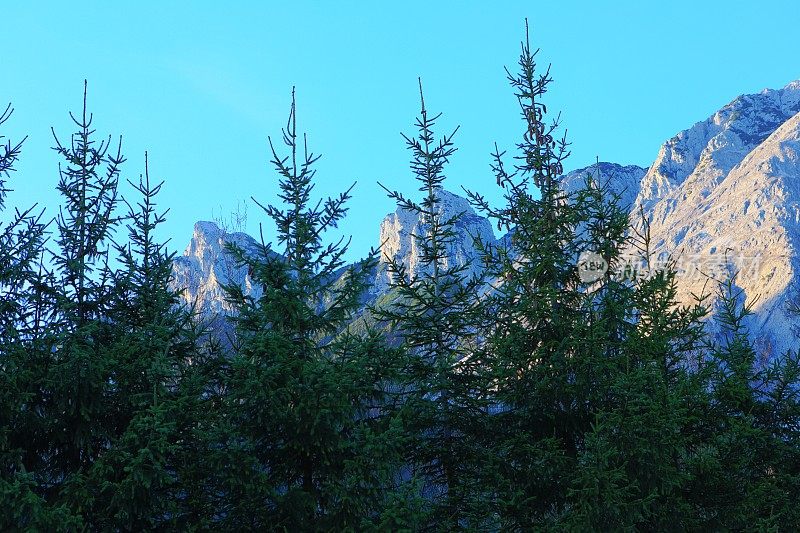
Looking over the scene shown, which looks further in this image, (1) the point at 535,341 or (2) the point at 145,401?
(1) the point at 535,341

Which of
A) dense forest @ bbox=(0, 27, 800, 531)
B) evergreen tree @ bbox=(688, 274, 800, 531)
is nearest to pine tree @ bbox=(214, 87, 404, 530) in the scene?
dense forest @ bbox=(0, 27, 800, 531)

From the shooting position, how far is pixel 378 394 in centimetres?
1239

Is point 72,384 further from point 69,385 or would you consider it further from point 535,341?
point 535,341

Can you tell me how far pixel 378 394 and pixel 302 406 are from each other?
1.56m

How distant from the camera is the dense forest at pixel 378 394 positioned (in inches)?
448

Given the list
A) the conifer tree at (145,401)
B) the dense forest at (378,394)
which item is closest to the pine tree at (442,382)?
the dense forest at (378,394)

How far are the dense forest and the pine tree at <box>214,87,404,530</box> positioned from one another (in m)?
0.04

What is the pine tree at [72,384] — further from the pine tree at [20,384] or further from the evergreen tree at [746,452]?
the evergreen tree at [746,452]

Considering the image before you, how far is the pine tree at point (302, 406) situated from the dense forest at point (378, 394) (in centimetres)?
4

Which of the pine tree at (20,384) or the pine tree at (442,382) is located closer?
the pine tree at (20,384)

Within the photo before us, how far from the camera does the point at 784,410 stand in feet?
49.1

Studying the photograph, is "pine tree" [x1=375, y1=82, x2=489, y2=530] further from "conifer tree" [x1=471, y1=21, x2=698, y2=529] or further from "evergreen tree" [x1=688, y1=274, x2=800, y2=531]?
"evergreen tree" [x1=688, y1=274, x2=800, y2=531]

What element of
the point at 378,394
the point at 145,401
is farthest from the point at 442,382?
the point at 145,401

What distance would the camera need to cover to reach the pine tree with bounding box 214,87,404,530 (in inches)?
440
